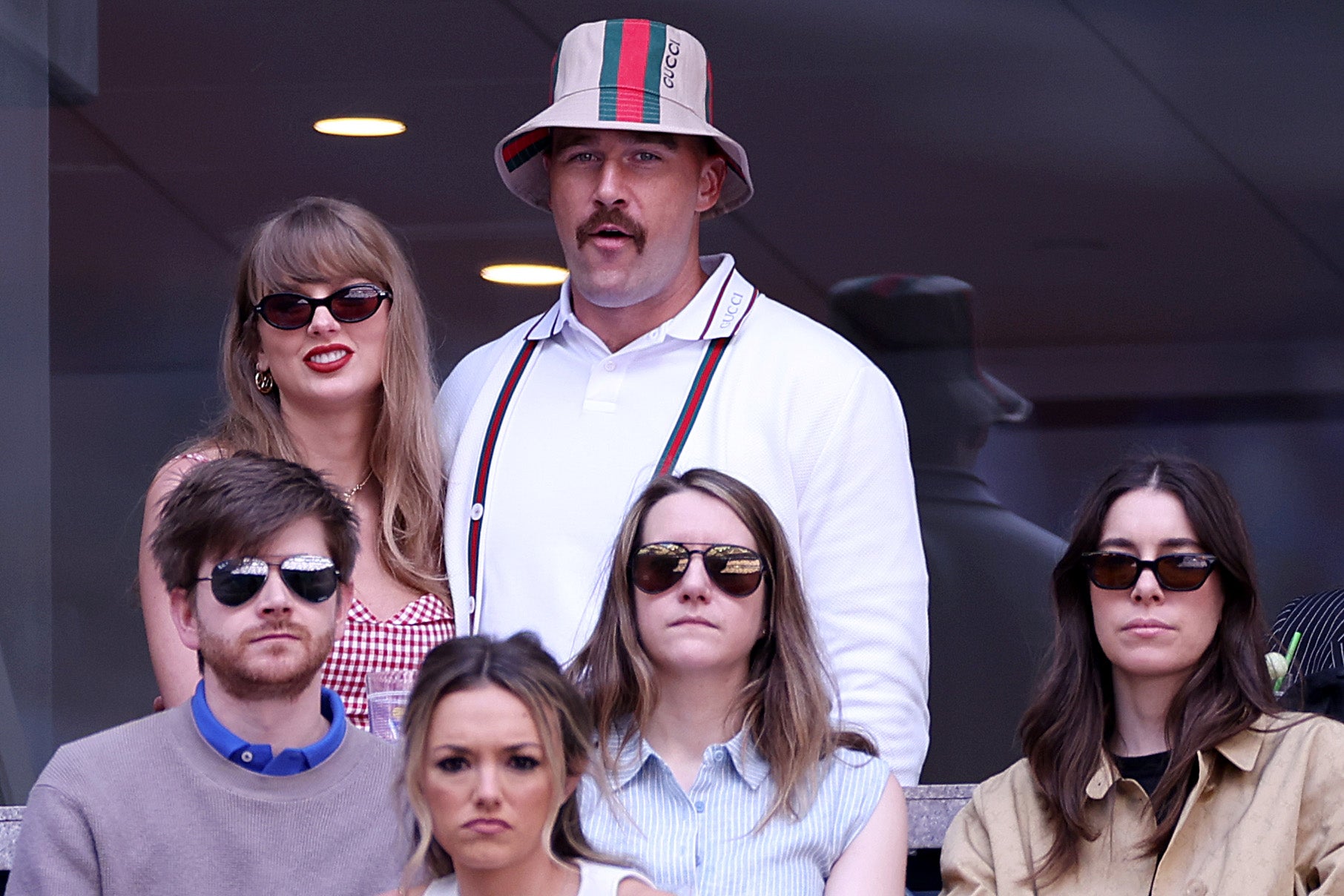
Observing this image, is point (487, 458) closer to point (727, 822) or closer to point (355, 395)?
point (355, 395)

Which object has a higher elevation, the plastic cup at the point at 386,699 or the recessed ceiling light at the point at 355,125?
the recessed ceiling light at the point at 355,125

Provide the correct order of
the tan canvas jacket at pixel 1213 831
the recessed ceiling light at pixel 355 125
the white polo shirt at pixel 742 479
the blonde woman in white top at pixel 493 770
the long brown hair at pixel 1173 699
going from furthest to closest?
the recessed ceiling light at pixel 355 125 < the white polo shirt at pixel 742 479 < the long brown hair at pixel 1173 699 < the tan canvas jacket at pixel 1213 831 < the blonde woman in white top at pixel 493 770

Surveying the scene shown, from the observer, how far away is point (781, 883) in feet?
9.06

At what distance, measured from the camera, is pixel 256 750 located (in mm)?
2625

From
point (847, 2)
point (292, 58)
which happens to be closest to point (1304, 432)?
point (847, 2)

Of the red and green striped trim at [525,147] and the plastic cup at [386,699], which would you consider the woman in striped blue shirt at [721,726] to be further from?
the red and green striped trim at [525,147]

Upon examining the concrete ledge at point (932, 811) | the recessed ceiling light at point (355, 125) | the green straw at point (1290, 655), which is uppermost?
the recessed ceiling light at point (355, 125)

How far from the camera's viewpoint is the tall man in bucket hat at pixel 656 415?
3.39 metres

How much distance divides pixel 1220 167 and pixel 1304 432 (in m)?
0.98

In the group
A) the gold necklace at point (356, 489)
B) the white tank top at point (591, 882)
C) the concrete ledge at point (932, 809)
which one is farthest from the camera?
the gold necklace at point (356, 489)

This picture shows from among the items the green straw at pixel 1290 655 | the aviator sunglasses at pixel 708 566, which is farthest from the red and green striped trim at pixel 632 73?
the green straw at pixel 1290 655

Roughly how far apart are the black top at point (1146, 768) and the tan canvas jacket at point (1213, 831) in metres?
0.02

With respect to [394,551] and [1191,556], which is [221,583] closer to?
[394,551]

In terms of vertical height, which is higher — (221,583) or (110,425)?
(110,425)
